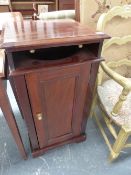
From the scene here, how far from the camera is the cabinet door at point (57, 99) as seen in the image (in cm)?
74

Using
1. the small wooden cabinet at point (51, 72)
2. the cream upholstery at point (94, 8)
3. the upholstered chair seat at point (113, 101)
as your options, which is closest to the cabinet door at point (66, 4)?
the cream upholstery at point (94, 8)

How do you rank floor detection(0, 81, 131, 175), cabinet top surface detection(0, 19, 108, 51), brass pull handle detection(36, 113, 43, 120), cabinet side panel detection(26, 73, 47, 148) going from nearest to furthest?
cabinet top surface detection(0, 19, 108, 51) → cabinet side panel detection(26, 73, 47, 148) → brass pull handle detection(36, 113, 43, 120) → floor detection(0, 81, 131, 175)

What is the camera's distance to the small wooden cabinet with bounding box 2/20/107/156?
65cm

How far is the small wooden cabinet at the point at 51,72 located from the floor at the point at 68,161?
8.5 inches

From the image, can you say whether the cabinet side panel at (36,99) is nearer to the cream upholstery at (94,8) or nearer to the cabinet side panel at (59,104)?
the cabinet side panel at (59,104)

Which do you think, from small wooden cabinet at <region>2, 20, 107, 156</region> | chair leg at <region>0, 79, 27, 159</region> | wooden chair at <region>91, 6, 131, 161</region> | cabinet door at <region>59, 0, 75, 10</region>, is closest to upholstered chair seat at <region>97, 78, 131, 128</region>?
wooden chair at <region>91, 6, 131, 161</region>

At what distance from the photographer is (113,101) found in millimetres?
1028

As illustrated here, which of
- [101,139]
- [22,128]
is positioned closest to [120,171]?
[101,139]

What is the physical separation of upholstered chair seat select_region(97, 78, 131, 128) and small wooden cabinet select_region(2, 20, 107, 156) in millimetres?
130

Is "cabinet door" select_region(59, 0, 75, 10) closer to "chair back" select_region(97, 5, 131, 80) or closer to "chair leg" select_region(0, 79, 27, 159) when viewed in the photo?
"chair back" select_region(97, 5, 131, 80)

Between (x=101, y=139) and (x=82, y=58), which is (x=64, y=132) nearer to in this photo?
(x=101, y=139)

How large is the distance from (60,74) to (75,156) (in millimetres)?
713

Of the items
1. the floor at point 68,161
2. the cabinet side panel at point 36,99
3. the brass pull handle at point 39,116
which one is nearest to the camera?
the cabinet side panel at point 36,99

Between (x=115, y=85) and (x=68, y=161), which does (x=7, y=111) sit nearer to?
(x=68, y=161)
